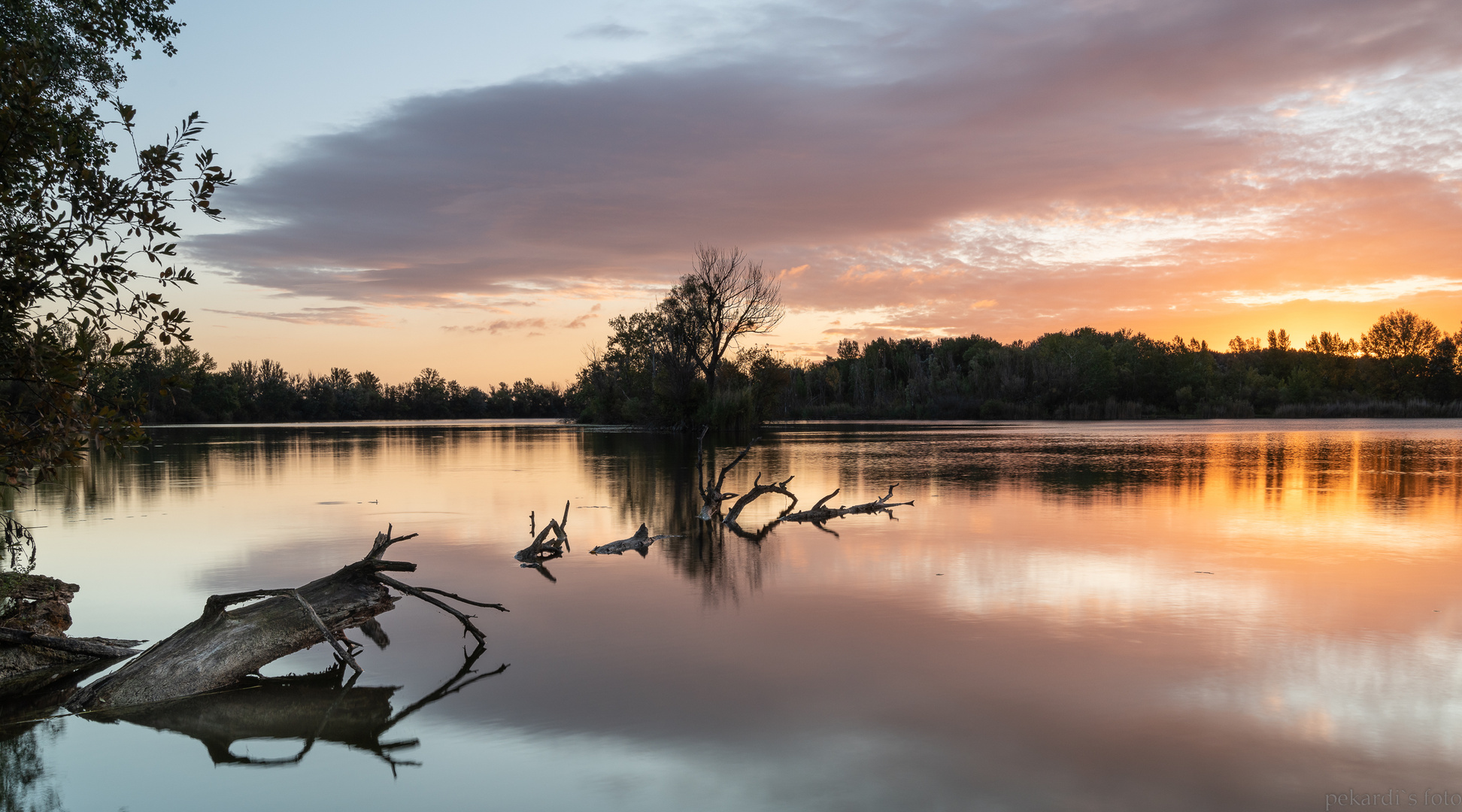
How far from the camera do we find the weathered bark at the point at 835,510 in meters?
15.5

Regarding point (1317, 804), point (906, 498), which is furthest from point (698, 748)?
point (906, 498)

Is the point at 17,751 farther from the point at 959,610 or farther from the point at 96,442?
the point at 959,610

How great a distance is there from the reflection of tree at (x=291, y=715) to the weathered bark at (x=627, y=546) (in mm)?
5345

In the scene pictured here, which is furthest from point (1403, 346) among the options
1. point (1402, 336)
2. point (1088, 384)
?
point (1088, 384)

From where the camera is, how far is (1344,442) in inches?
1464

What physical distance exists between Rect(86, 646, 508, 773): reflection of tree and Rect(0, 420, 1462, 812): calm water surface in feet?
0.10

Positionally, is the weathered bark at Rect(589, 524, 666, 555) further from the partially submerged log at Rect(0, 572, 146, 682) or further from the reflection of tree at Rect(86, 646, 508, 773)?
the partially submerged log at Rect(0, 572, 146, 682)

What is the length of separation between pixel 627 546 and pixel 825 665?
5904 mm

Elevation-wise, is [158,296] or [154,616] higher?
[158,296]

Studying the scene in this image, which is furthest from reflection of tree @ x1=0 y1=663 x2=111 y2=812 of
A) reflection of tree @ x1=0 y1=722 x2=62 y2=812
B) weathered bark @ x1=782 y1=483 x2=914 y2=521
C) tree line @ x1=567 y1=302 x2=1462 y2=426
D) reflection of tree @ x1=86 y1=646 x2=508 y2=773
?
tree line @ x1=567 y1=302 x2=1462 y2=426

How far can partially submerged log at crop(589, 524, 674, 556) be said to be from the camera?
12.4 metres

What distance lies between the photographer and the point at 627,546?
12.6 meters

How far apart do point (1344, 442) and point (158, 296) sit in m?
43.1

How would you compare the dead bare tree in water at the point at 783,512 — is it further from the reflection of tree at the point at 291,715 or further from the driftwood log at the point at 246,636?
the reflection of tree at the point at 291,715
